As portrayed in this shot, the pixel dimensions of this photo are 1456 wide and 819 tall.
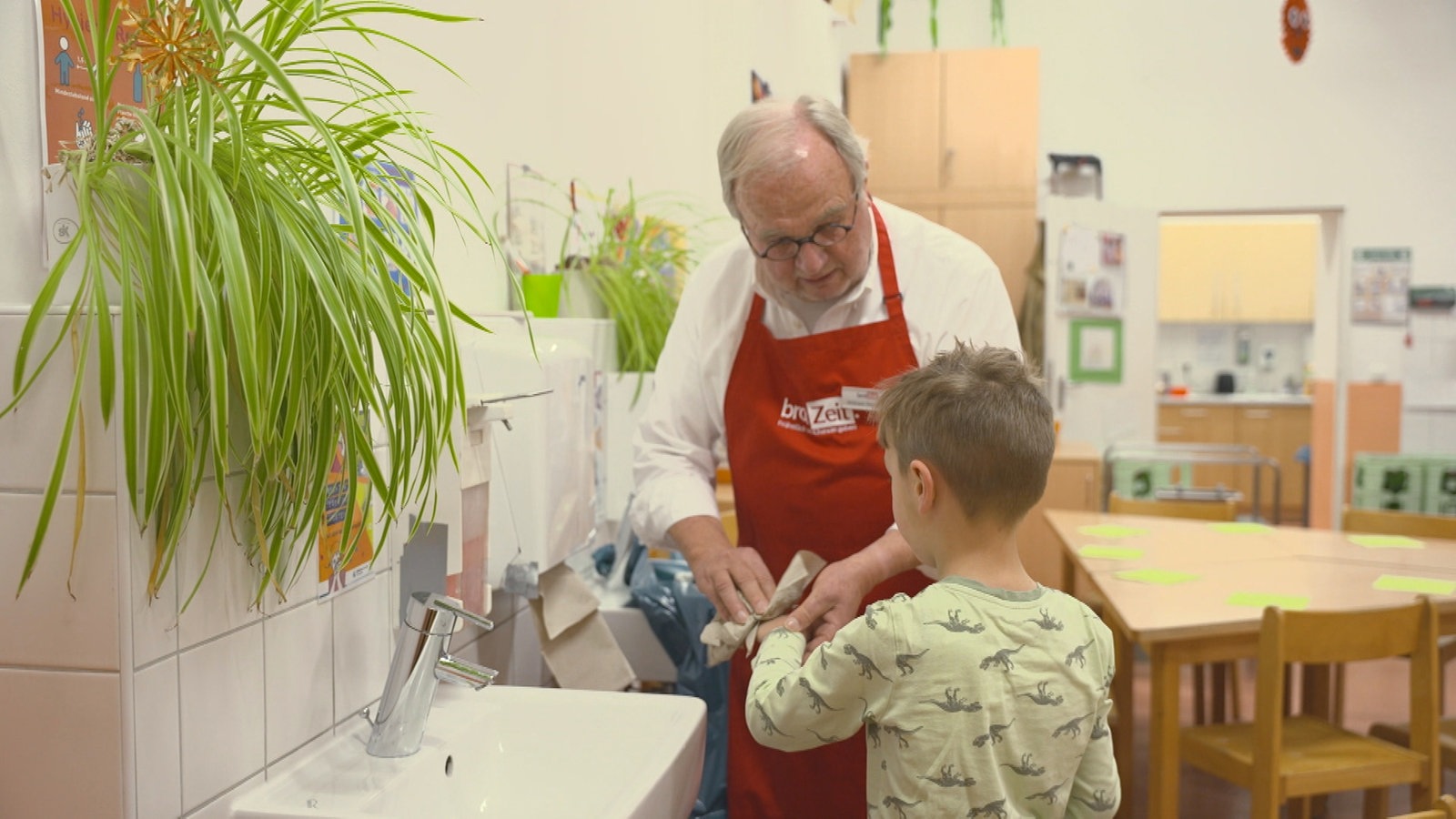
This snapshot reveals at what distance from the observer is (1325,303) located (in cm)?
900

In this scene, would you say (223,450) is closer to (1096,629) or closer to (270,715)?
(270,715)

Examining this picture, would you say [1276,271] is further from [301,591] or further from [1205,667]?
A: [301,591]

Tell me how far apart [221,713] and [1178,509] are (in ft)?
13.6

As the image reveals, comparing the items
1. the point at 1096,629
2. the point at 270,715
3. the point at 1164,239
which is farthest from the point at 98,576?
the point at 1164,239

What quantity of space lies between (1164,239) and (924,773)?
1051cm

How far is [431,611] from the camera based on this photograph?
1.57 meters

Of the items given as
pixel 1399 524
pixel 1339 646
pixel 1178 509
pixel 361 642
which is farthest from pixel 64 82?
pixel 1399 524

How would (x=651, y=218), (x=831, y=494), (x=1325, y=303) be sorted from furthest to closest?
(x=1325, y=303)
(x=651, y=218)
(x=831, y=494)

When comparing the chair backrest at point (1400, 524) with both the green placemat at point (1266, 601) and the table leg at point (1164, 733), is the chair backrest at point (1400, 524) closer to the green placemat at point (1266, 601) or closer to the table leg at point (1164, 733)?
the green placemat at point (1266, 601)

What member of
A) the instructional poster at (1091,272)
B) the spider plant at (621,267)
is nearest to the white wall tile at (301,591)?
the spider plant at (621,267)

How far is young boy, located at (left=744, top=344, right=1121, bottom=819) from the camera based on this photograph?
142cm

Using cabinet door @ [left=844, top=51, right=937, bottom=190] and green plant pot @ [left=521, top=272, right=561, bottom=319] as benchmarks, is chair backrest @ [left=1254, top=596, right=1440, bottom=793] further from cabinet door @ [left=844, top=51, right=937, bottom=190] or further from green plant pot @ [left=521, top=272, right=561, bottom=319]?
cabinet door @ [left=844, top=51, right=937, bottom=190]

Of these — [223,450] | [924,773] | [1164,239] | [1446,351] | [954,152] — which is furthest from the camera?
[1164,239]

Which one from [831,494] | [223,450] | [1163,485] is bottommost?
[1163,485]
